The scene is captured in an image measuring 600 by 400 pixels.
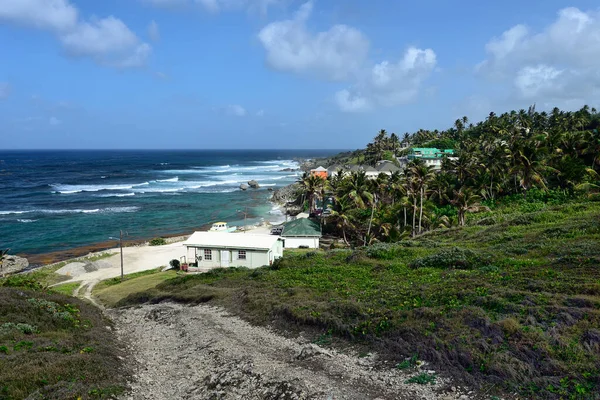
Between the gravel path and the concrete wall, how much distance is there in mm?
26343

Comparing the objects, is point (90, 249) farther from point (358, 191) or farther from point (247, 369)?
point (247, 369)

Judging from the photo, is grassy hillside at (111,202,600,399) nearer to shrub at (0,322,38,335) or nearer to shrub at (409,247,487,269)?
shrub at (409,247,487,269)

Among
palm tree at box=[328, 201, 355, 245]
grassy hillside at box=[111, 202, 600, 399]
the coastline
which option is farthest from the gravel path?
the coastline

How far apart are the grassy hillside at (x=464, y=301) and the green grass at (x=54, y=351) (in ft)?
20.0

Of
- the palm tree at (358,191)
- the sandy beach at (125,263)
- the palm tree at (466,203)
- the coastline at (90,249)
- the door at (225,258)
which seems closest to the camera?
the door at (225,258)

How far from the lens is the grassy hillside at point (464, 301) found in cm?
969

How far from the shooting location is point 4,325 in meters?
13.4

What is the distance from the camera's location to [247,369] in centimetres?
1185

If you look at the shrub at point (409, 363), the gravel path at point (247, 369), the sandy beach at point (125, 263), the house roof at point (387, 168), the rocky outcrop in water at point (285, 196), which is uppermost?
the house roof at point (387, 168)

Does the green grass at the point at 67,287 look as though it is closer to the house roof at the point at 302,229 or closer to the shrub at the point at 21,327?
the shrub at the point at 21,327

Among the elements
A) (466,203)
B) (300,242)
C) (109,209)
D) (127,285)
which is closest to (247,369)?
(127,285)

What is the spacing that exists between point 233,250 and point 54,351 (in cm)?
2068

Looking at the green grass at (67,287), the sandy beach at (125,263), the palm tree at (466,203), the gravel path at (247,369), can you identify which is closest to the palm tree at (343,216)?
the palm tree at (466,203)

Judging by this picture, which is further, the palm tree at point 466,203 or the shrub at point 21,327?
the palm tree at point 466,203
